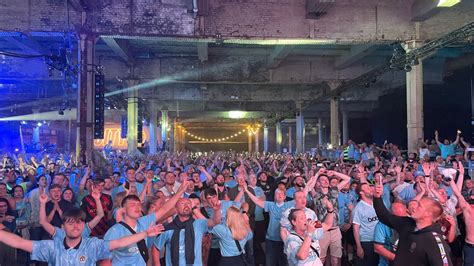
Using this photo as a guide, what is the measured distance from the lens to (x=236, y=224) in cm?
501

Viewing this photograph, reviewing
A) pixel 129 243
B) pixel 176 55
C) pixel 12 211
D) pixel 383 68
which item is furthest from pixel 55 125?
pixel 129 243

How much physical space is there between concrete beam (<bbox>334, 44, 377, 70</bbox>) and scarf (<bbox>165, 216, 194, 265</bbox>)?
46.8 ft

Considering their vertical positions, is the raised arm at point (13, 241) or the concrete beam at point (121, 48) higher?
the concrete beam at point (121, 48)

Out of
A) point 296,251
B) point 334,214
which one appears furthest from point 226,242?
point 334,214

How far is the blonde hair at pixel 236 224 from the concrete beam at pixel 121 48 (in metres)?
12.6

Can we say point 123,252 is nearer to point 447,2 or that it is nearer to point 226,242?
point 226,242

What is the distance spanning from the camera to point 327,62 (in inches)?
888

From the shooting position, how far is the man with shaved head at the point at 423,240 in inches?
147

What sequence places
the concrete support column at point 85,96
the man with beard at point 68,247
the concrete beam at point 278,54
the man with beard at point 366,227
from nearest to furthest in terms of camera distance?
the man with beard at point 68,247
the man with beard at point 366,227
the concrete support column at point 85,96
the concrete beam at point 278,54

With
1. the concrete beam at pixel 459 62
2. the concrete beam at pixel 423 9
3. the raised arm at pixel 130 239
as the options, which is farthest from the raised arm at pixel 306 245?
the concrete beam at pixel 459 62

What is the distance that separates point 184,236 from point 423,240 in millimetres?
2622

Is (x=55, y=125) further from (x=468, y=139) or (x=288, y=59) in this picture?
(x=468, y=139)

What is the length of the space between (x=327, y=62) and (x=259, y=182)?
1444 centimetres

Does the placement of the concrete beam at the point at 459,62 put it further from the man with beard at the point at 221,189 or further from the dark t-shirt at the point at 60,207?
the dark t-shirt at the point at 60,207
